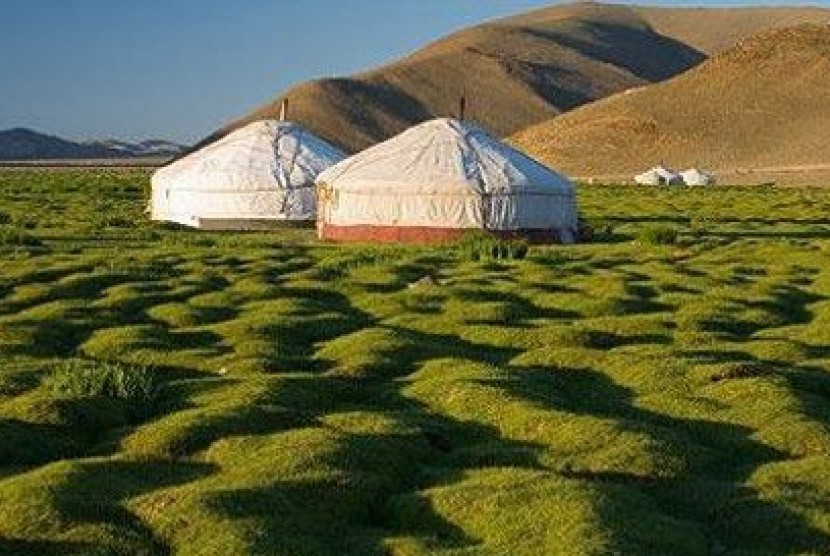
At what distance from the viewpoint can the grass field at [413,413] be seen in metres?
10.8

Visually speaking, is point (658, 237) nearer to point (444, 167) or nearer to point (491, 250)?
point (491, 250)

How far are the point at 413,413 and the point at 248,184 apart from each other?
36685 mm

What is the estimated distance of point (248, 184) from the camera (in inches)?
2009

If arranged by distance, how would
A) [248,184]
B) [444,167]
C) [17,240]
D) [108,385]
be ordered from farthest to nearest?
[248,184], [444,167], [17,240], [108,385]

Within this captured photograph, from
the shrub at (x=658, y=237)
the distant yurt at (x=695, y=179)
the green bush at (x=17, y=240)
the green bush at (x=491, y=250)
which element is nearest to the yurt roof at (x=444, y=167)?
the green bush at (x=491, y=250)

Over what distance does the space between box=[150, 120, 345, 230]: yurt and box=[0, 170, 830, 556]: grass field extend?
68.3 ft

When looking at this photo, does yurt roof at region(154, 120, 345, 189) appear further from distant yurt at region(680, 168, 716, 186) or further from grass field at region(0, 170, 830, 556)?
distant yurt at region(680, 168, 716, 186)

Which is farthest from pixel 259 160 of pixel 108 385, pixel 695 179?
pixel 695 179

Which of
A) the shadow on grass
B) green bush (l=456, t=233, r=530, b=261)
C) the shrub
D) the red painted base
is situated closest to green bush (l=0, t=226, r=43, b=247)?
the red painted base

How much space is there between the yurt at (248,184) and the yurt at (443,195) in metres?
5.72

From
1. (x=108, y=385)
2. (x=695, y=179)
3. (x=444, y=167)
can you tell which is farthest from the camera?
(x=695, y=179)

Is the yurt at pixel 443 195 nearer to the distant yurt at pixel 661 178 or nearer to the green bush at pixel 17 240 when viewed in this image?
the green bush at pixel 17 240

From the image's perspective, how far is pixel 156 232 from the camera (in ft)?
148

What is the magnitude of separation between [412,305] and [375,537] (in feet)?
47.3
